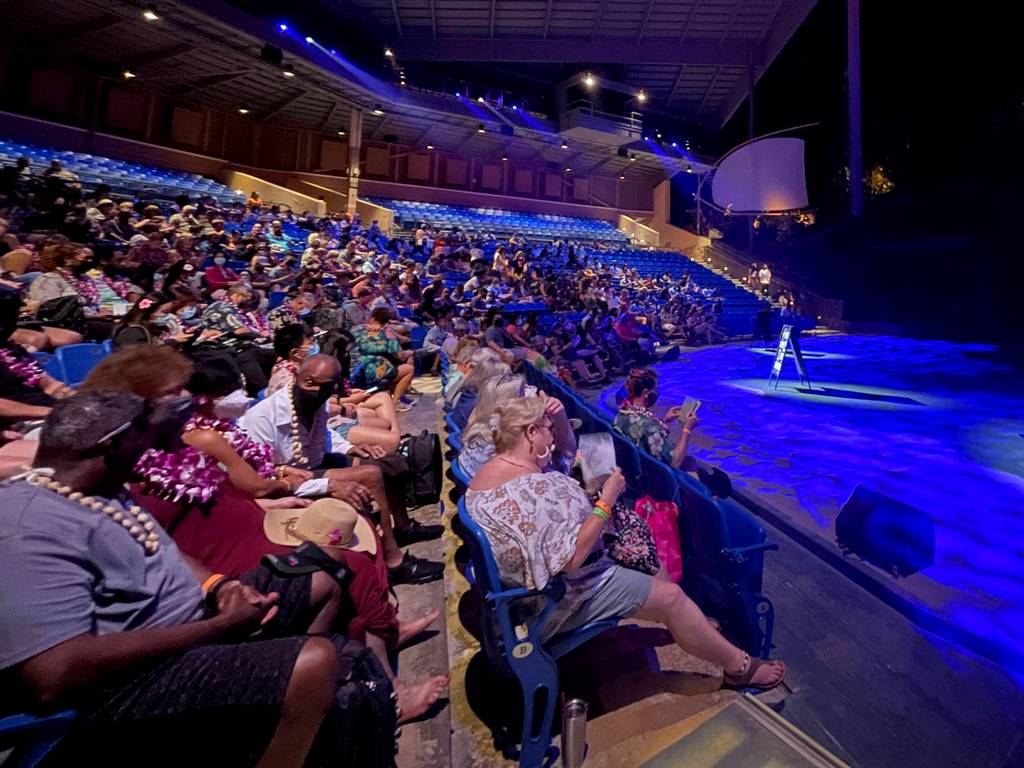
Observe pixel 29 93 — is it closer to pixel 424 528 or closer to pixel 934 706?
pixel 424 528

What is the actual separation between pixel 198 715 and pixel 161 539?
441mm

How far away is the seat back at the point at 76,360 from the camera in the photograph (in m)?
3.58

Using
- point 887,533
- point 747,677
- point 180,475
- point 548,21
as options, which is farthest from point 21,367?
point 548,21

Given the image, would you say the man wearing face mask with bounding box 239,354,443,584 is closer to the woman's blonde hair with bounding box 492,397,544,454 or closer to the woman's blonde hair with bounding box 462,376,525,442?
the woman's blonde hair with bounding box 462,376,525,442

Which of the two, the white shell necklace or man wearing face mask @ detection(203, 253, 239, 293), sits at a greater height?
man wearing face mask @ detection(203, 253, 239, 293)

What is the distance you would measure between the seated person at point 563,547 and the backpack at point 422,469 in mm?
1445

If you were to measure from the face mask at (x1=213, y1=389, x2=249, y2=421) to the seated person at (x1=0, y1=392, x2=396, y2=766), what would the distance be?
1.06 metres

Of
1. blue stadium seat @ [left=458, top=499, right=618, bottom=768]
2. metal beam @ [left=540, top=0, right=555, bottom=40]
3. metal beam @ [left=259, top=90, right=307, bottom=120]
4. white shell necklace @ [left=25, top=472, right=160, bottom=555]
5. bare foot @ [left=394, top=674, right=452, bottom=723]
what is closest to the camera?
white shell necklace @ [left=25, top=472, right=160, bottom=555]

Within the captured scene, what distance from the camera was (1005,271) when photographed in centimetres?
1300

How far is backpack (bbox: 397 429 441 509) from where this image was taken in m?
3.34

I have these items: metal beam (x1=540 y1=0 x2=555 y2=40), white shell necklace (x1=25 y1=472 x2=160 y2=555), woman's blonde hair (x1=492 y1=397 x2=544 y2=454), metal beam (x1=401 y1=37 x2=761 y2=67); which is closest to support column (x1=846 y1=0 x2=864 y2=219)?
metal beam (x1=401 y1=37 x2=761 y2=67)

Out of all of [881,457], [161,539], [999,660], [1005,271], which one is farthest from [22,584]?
[1005,271]

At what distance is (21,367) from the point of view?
9.31 ft

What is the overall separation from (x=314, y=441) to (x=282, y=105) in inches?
742
